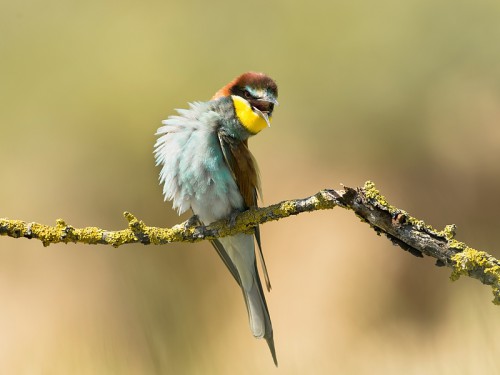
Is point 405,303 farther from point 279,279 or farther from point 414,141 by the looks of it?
point 414,141

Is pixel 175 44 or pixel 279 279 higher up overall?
pixel 175 44

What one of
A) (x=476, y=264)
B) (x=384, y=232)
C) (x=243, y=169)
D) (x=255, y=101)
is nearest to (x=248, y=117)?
(x=255, y=101)

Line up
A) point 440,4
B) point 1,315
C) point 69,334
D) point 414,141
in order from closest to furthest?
point 69,334, point 1,315, point 414,141, point 440,4

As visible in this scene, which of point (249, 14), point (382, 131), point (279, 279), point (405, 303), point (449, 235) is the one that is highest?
point (249, 14)

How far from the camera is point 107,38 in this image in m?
4.58

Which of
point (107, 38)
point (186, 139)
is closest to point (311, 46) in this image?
point (107, 38)

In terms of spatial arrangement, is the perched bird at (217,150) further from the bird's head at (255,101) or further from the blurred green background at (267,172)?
the blurred green background at (267,172)

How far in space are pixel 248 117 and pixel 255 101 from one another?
0.06 meters

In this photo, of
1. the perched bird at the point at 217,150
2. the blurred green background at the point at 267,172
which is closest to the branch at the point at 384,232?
the perched bird at the point at 217,150

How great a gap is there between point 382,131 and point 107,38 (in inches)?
70.7

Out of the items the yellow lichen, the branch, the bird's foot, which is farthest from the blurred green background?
the yellow lichen

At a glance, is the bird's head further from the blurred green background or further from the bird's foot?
the blurred green background

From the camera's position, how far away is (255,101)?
2506mm

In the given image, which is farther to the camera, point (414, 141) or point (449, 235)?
point (414, 141)
